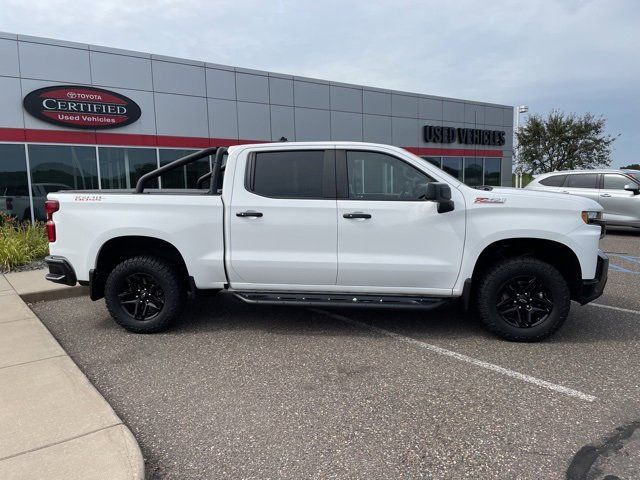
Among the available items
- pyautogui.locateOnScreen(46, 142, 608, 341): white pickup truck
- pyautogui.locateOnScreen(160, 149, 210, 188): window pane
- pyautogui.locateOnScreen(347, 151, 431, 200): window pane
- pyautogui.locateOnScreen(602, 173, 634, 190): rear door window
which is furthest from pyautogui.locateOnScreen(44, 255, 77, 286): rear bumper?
pyautogui.locateOnScreen(602, 173, 634, 190): rear door window

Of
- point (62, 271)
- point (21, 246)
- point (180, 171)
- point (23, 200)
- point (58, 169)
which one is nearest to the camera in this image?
point (62, 271)

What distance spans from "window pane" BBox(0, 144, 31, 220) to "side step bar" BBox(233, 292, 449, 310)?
10.8 meters

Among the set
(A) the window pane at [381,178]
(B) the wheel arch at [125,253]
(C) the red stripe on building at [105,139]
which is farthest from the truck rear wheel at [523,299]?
(C) the red stripe on building at [105,139]

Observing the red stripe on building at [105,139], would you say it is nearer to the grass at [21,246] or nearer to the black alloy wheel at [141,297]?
the grass at [21,246]

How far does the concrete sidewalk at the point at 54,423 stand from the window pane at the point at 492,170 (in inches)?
936

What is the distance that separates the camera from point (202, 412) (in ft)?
10.9

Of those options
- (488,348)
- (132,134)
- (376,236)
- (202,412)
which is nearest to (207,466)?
(202,412)

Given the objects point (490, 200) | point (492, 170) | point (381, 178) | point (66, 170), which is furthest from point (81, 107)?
point (492, 170)

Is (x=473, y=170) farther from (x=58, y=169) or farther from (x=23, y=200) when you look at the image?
(x=23, y=200)

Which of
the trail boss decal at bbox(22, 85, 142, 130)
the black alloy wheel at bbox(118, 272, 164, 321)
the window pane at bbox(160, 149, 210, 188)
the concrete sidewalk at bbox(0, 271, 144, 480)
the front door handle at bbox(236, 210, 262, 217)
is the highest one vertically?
the trail boss decal at bbox(22, 85, 142, 130)

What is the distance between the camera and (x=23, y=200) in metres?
13.0

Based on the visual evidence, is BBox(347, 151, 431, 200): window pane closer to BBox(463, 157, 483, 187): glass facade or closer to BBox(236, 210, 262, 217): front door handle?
BBox(236, 210, 262, 217): front door handle

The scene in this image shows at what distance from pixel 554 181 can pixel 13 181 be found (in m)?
14.5

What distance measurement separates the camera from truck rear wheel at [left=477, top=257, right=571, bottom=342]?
4.34 m
